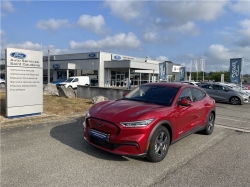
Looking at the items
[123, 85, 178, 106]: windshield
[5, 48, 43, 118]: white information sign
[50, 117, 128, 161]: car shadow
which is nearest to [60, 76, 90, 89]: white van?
[5, 48, 43, 118]: white information sign

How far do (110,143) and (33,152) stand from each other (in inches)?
→ 69.0

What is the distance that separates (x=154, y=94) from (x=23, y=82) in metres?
5.17

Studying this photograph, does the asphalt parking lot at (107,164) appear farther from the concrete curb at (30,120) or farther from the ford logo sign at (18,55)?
the ford logo sign at (18,55)

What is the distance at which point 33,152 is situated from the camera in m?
4.35

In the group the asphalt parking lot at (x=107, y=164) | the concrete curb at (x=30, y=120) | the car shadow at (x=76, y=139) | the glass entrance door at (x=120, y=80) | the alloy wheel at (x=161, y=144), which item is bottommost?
the asphalt parking lot at (x=107, y=164)

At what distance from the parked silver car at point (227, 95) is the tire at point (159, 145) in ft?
43.6

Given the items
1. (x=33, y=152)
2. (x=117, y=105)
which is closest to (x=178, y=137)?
(x=117, y=105)

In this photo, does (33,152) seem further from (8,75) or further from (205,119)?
(205,119)

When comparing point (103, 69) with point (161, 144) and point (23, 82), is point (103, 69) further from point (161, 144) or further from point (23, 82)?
point (161, 144)

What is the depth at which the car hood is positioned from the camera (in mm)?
3861

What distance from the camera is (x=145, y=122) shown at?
3.80 meters

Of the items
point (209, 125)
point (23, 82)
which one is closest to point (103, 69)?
point (23, 82)

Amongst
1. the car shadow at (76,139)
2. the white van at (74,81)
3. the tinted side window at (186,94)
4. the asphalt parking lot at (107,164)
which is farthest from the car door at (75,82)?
the tinted side window at (186,94)

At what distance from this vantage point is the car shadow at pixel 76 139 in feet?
13.9
